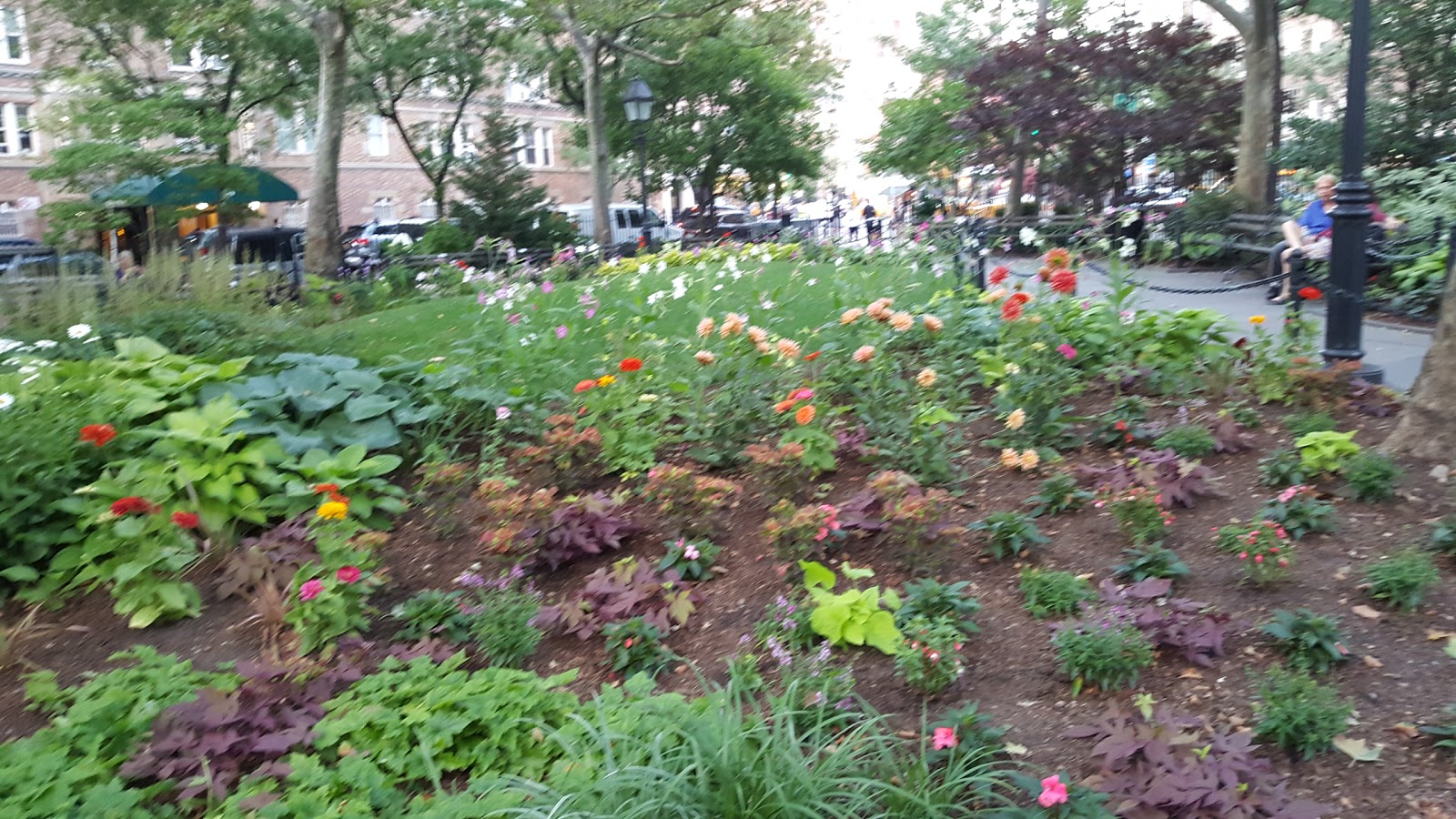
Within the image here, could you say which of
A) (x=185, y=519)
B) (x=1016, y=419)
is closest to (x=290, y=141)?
(x=185, y=519)

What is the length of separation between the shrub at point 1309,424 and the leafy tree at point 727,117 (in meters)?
28.2

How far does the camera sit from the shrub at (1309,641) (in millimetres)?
3410

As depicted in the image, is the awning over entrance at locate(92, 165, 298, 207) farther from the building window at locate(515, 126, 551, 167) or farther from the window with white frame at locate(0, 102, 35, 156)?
the building window at locate(515, 126, 551, 167)

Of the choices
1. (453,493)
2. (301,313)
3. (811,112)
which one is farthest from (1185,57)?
(453,493)

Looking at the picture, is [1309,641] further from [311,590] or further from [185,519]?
[185,519]

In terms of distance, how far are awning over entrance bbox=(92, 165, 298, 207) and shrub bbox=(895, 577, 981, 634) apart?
2076 cm

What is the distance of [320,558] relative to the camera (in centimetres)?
433

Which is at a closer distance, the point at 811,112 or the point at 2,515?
the point at 2,515

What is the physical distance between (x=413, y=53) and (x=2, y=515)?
90.4ft

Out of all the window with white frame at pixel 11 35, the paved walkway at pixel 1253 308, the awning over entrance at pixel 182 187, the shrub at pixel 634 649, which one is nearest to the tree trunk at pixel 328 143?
the awning over entrance at pixel 182 187

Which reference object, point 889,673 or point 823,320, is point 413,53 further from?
point 889,673

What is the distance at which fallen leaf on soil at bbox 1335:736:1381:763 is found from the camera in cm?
301

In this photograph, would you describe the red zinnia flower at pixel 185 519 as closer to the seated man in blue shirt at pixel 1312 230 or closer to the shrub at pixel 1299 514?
the shrub at pixel 1299 514

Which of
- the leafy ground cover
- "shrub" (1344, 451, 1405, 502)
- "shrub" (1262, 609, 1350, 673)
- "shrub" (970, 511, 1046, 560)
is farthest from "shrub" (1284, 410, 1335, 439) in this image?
"shrub" (1262, 609, 1350, 673)
